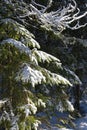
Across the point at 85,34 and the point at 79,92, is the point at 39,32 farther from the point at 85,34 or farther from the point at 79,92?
the point at 79,92

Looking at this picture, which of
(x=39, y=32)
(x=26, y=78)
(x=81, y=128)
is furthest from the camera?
(x=81, y=128)

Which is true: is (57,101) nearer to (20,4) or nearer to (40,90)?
(20,4)

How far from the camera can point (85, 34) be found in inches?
730

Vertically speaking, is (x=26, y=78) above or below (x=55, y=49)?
below

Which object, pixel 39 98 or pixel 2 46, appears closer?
pixel 2 46

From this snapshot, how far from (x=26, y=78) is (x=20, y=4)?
322 cm

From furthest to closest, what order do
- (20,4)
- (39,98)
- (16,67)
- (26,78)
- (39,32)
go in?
(39,32) < (20,4) < (39,98) < (16,67) < (26,78)

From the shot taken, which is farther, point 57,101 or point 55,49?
point 55,49

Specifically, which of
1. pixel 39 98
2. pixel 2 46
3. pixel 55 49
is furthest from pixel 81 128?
pixel 2 46

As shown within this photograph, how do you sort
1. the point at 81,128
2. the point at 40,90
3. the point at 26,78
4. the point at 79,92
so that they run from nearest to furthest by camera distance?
the point at 26,78, the point at 40,90, the point at 81,128, the point at 79,92

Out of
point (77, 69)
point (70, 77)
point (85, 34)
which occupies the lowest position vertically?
point (70, 77)

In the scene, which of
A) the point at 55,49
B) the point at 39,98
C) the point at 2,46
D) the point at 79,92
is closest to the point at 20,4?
the point at 2,46

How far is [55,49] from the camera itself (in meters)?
15.6

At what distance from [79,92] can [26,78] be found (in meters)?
13.6
